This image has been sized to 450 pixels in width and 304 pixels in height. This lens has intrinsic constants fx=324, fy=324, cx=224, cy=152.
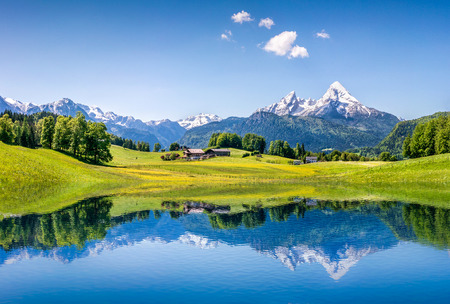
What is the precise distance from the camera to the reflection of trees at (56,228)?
25500 millimetres

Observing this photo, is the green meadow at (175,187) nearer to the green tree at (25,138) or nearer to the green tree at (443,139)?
Result: the green tree at (443,139)

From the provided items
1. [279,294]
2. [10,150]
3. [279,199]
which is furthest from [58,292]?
[10,150]

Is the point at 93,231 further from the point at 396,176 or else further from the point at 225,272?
the point at 396,176

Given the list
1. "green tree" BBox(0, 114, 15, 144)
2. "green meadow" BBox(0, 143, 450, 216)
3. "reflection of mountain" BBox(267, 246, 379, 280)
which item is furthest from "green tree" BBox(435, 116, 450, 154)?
"green tree" BBox(0, 114, 15, 144)

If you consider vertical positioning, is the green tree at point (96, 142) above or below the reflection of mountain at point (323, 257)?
above

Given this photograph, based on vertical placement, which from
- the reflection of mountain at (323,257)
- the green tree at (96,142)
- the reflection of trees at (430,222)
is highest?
the green tree at (96,142)

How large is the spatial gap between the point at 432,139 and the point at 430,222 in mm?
115614

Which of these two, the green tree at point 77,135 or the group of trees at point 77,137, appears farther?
the group of trees at point 77,137

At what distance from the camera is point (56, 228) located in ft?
97.5

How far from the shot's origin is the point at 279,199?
51750 mm

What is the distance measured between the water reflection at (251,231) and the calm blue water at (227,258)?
99mm

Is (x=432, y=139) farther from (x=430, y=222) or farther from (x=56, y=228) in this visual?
(x=56, y=228)

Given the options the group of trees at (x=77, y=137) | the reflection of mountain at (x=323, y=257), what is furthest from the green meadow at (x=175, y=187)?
the group of trees at (x=77, y=137)

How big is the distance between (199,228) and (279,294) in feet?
51.7
